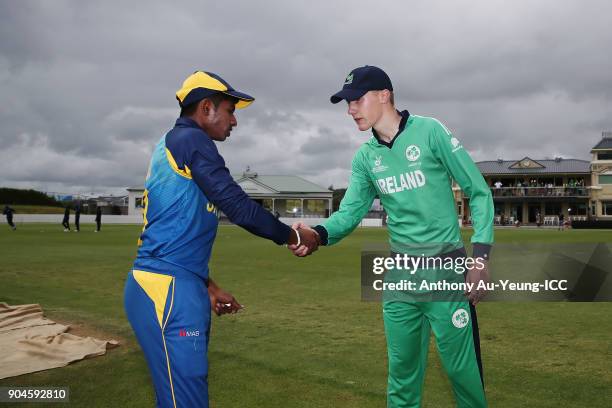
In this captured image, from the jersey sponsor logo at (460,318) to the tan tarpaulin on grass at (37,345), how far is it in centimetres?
427

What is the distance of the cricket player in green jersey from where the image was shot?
336 centimetres

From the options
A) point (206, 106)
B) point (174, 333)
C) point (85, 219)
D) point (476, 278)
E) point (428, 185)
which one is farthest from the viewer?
point (85, 219)

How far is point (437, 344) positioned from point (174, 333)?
1.70 meters

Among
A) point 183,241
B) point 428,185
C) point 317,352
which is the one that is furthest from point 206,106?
point 317,352

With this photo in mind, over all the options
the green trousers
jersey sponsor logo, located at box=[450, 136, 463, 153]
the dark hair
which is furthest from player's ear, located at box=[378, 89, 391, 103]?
the green trousers

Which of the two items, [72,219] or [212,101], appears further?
[72,219]

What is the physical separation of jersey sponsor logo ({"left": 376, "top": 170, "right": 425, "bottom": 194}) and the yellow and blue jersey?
3.63 feet

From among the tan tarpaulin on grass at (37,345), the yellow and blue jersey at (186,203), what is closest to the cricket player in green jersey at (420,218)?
the yellow and blue jersey at (186,203)

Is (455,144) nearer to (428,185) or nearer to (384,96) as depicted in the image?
(428,185)

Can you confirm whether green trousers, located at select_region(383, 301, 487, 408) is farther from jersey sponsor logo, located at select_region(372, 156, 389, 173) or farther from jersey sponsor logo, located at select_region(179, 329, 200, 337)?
jersey sponsor logo, located at select_region(179, 329, 200, 337)

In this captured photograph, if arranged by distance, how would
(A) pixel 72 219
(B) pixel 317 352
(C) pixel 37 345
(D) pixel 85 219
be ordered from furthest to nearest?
1. (D) pixel 85 219
2. (A) pixel 72 219
3. (C) pixel 37 345
4. (B) pixel 317 352

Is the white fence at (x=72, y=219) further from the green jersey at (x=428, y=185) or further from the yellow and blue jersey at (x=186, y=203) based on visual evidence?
the yellow and blue jersey at (x=186, y=203)

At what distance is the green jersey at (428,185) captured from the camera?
340 centimetres

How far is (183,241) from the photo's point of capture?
277cm
